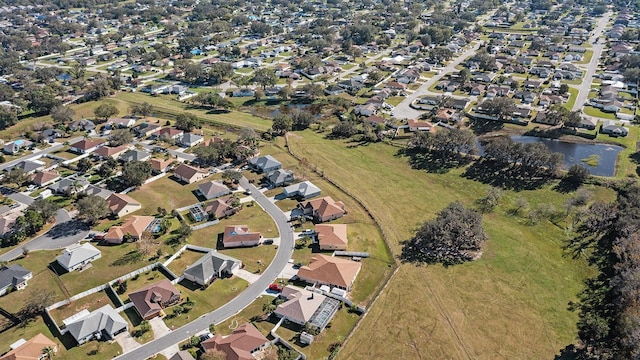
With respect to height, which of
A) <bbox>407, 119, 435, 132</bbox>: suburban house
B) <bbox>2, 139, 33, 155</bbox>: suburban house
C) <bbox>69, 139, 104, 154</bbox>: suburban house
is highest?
<bbox>2, 139, 33, 155</bbox>: suburban house

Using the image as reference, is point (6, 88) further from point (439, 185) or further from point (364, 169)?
point (439, 185)

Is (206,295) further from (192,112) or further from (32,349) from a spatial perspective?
(192,112)

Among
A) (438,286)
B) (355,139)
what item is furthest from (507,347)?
(355,139)

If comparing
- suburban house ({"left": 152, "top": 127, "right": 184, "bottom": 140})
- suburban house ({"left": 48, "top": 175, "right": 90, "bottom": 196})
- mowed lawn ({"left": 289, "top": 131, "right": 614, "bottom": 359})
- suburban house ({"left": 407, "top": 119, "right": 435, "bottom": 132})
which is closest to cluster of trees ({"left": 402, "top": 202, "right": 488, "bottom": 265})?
mowed lawn ({"left": 289, "top": 131, "right": 614, "bottom": 359})

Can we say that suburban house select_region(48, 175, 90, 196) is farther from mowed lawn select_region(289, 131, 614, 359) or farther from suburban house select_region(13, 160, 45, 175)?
mowed lawn select_region(289, 131, 614, 359)

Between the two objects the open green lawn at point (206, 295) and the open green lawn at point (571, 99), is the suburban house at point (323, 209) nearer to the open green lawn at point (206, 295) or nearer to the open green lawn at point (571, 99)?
the open green lawn at point (206, 295)

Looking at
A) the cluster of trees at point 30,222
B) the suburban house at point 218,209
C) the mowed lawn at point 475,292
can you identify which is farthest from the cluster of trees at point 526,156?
the cluster of trees at point 30,222
